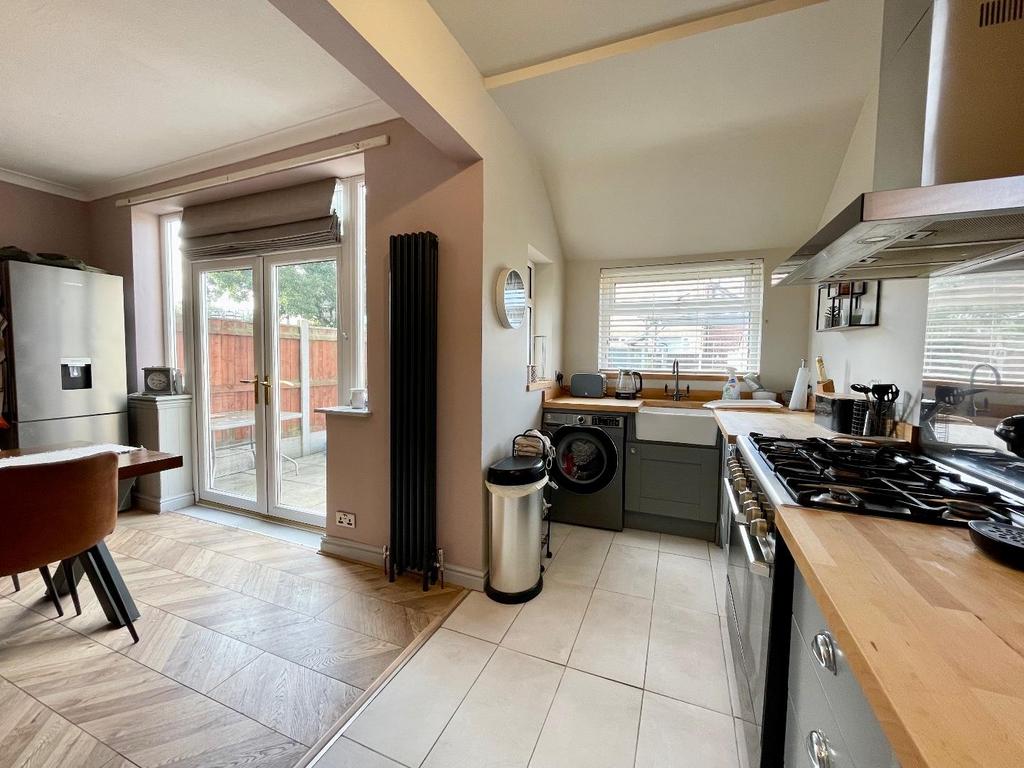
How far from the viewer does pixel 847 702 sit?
0.67 m

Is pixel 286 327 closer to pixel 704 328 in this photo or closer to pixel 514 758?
pixel 514 758

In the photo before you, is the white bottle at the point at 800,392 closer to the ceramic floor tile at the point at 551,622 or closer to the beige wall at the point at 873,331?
the beige wall at the point at 873,331

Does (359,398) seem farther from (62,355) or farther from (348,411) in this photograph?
(62,355)

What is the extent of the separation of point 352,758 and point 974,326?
2419 millimetres

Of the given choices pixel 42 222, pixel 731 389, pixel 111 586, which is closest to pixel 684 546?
pixel 731 389

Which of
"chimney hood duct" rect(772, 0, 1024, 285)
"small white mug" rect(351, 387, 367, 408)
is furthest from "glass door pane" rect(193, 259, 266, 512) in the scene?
"chimney hood duct" rect(772, 0, 1024, 285)

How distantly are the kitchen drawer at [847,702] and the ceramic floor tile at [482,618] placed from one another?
134cm

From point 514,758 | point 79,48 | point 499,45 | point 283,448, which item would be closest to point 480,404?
point 514,758

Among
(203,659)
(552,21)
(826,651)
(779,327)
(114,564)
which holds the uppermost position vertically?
(552,21)

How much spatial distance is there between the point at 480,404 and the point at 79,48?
2474mm

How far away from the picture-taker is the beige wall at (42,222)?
120 inches

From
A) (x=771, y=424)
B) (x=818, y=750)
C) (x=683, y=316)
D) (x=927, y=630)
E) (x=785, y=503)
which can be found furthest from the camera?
(x=683, y=316)

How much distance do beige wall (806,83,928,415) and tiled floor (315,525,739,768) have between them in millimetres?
1371

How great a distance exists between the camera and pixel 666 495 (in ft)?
9.22
